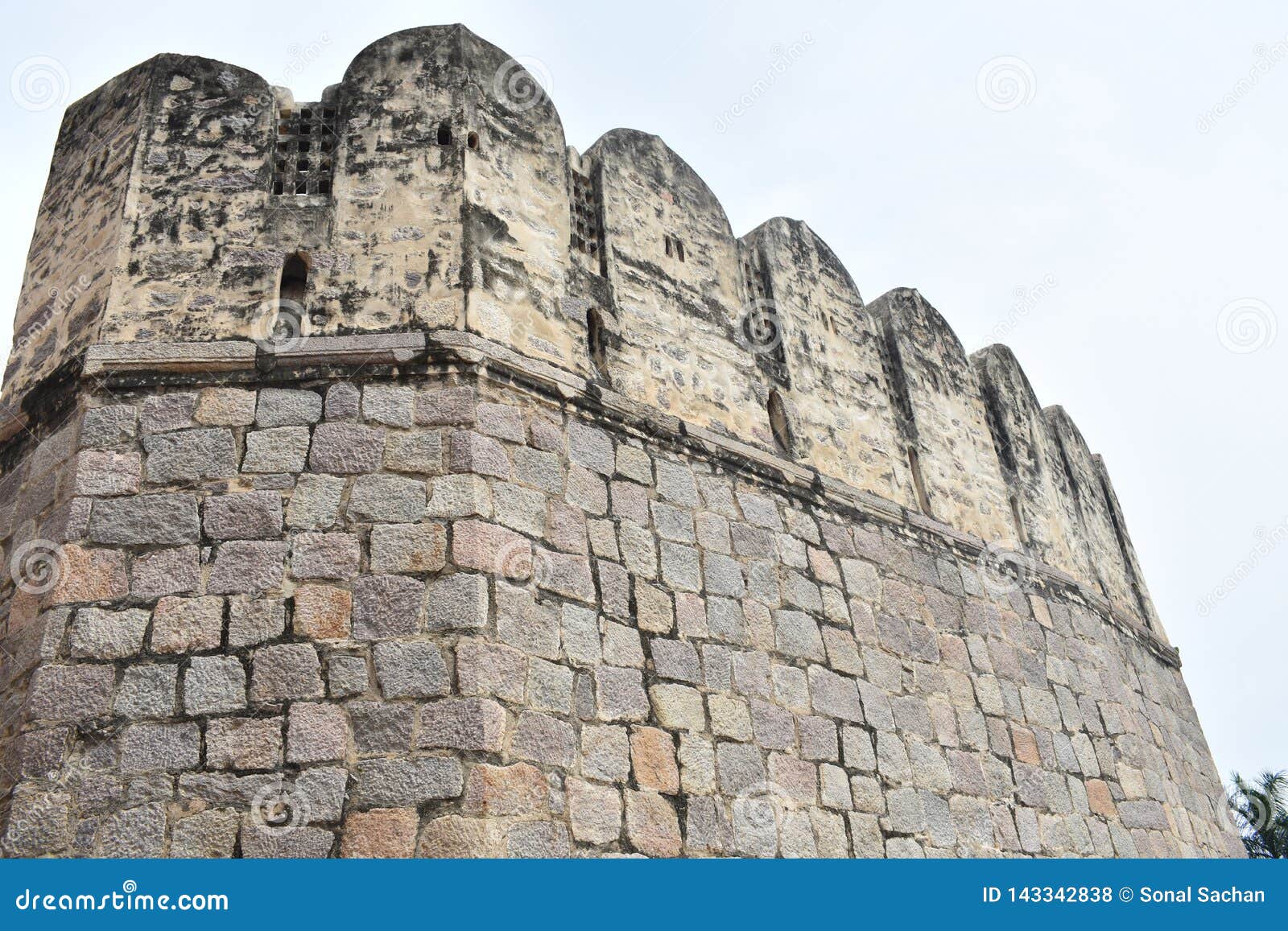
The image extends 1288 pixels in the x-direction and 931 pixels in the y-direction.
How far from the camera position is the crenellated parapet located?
493cm

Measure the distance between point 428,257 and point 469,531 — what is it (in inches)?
55.1

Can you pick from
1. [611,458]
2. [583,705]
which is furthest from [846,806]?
[611,458]

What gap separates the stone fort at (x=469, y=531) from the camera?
398 centimetres

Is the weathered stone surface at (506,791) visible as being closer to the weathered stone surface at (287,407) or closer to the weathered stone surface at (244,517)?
the weathered stone surface at (244,517)

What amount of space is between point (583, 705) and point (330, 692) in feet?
3.07

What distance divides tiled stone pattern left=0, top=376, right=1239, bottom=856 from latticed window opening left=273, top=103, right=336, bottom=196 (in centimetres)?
123

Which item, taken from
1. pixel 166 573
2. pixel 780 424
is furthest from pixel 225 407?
pixel 780 424

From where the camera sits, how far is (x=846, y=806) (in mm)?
5082

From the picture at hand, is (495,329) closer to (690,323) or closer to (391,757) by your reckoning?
(690,323)

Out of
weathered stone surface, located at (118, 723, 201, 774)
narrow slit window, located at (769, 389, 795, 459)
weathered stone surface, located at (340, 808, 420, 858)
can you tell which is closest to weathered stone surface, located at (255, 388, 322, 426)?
weathered stone surface, located at (118, 723, 201, 774)

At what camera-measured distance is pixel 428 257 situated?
505cm

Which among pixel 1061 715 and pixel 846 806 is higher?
pixel 1061 715

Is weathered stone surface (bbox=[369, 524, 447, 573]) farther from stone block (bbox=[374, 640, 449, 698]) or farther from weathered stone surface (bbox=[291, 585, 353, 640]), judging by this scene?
stone block (bbox=[374, 640, 449, 698])

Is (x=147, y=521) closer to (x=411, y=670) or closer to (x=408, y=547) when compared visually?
(x=408, y=547)
